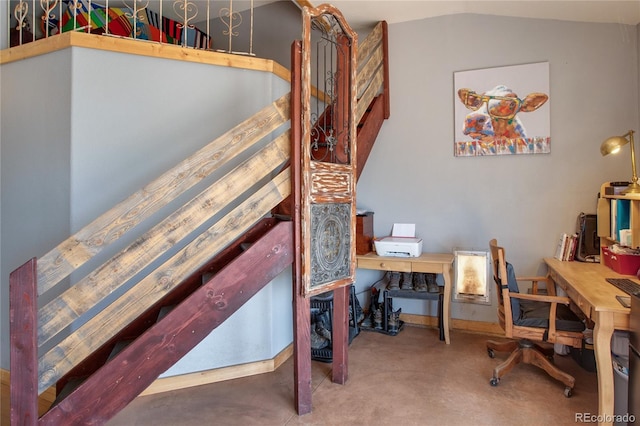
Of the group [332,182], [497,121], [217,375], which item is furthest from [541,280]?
[217,375]

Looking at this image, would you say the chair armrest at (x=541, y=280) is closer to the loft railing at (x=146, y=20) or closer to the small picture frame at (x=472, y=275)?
the small picture frame at (x=472, y=275)

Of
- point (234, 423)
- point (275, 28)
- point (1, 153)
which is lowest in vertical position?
point (234, 423)

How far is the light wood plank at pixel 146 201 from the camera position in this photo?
186 centimetres

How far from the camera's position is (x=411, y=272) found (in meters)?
3.94

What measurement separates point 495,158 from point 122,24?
385 centimetres

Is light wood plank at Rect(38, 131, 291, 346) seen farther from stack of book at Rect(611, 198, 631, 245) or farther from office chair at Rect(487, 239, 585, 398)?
stack of book at Rect(611, 198, 631, 245)

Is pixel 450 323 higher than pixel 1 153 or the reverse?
the reverse

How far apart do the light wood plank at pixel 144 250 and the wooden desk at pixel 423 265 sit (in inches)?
68.4

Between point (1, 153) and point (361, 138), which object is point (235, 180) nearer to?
point (361, 138)

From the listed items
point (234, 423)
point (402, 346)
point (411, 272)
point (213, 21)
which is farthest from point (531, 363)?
point (213, 21)

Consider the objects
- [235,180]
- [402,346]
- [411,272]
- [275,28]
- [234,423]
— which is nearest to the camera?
[235,180]

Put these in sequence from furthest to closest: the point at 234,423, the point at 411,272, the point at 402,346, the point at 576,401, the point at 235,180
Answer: the point at 411,272 → the point at 402,346 → the point at 576,401 → the point at 234,423 → the point at 235,180

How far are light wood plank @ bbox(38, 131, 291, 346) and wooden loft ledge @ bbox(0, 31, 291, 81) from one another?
949 mm

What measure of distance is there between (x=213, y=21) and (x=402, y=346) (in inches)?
168
